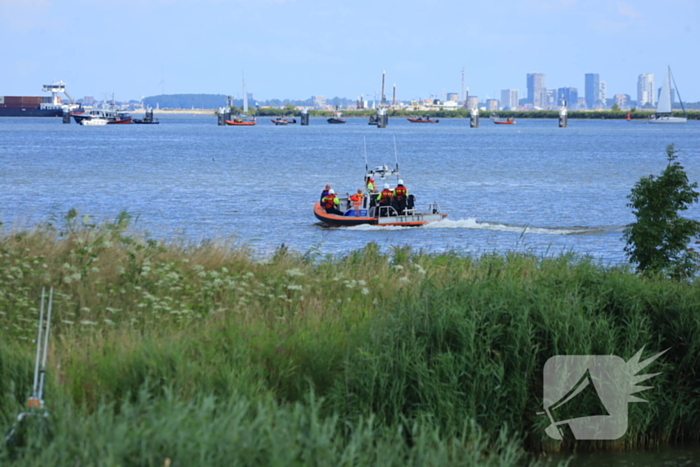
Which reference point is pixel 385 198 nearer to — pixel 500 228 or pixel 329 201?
pixel 329 201

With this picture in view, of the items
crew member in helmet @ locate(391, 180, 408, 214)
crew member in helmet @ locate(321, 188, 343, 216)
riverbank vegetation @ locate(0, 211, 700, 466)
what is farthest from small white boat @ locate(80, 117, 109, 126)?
riverbank vegetation @ locate(0, 211, 700, 466)

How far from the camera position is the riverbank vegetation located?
239 inches

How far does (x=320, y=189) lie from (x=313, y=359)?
146ft

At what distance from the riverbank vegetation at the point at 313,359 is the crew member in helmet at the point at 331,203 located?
832 inches

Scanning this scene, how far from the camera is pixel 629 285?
10.2 m

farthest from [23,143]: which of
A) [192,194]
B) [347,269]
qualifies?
[347,269]

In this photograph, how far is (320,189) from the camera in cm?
5306

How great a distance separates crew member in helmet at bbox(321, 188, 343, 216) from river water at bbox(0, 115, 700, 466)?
0.79 m

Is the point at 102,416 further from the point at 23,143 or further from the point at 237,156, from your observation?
the point at 23,143

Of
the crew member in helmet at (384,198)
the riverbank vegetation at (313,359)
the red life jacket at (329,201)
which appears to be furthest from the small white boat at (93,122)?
the riverbank vegetation at (313,359)

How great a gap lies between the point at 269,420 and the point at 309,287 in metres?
4.96

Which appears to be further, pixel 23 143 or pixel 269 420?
pixel 23 143

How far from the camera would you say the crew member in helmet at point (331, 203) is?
1298 inches

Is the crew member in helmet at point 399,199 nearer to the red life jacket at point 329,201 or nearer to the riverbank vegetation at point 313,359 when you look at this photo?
the red life jacket at point 329,201
